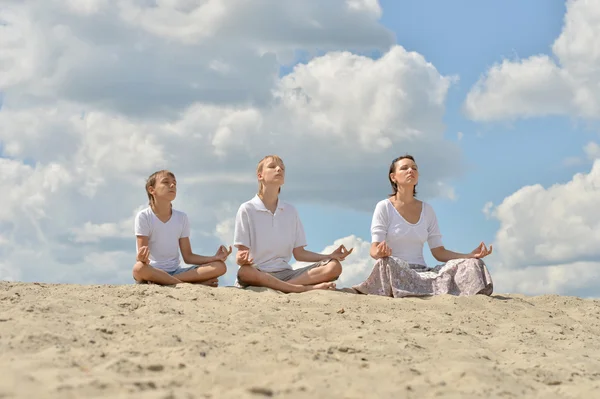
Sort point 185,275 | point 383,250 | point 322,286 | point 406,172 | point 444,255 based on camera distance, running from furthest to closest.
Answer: point 444,255 < point 406,172 < point 185,275 < point 322,286 < point 383,250

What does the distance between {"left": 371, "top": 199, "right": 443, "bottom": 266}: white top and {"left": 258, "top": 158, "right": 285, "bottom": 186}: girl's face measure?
1.24 meters

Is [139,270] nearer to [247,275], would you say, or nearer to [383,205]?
[247,275]

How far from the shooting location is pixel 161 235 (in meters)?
8.77

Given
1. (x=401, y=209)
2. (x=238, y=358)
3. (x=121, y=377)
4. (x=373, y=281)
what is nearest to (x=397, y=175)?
(x=401, y=209)

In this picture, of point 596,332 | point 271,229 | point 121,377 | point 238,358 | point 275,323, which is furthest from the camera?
point 271,229

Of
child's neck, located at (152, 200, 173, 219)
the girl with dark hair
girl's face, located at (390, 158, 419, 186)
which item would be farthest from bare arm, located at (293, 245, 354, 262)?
child's neck, located at (152, 200, 173, 219)

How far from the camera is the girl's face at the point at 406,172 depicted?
29.4ft

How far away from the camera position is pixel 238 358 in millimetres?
5215

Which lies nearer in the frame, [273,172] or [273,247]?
[273,172]

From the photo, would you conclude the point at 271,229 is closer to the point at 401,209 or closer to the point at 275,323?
the point at 401,209

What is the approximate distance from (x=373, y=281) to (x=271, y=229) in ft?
4.49

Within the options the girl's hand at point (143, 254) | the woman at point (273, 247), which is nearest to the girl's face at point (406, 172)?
the woman at point (273, 247)

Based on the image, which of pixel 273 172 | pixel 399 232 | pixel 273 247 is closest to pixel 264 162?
pixel 273 172

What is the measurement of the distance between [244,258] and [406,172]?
2254mm
